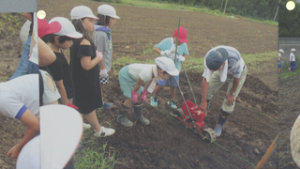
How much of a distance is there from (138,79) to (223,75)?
2.87 feet

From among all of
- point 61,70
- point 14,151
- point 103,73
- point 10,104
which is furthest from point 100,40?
point 14,151

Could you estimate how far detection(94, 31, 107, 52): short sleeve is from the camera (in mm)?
1464

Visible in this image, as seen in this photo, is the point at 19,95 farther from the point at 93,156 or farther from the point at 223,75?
the point at 223,75

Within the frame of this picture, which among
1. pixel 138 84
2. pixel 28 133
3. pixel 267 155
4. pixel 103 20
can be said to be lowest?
pixel 267 155

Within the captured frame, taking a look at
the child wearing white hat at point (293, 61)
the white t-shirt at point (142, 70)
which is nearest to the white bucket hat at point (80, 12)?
the white t-shirt at point (142, 70)

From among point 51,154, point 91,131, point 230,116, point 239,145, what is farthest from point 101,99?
point 239,145

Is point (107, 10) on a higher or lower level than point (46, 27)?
higher

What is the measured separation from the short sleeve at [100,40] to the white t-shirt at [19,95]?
488 mm

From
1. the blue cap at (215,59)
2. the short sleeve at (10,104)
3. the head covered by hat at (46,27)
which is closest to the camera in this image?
the short sleeve at (10,104)

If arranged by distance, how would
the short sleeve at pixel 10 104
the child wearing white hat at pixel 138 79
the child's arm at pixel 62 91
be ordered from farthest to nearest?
the child wearing white hat at pixel 138 79, the child's arm at pixel 62 91, the short sleeve at pixel 10 104

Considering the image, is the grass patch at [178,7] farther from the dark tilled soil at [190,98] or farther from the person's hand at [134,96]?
the person's hand at [134,96]

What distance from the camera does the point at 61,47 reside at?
1.25 m

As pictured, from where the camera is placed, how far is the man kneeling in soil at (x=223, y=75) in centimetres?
192

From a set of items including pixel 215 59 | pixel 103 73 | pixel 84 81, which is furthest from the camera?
pixel 215 59
